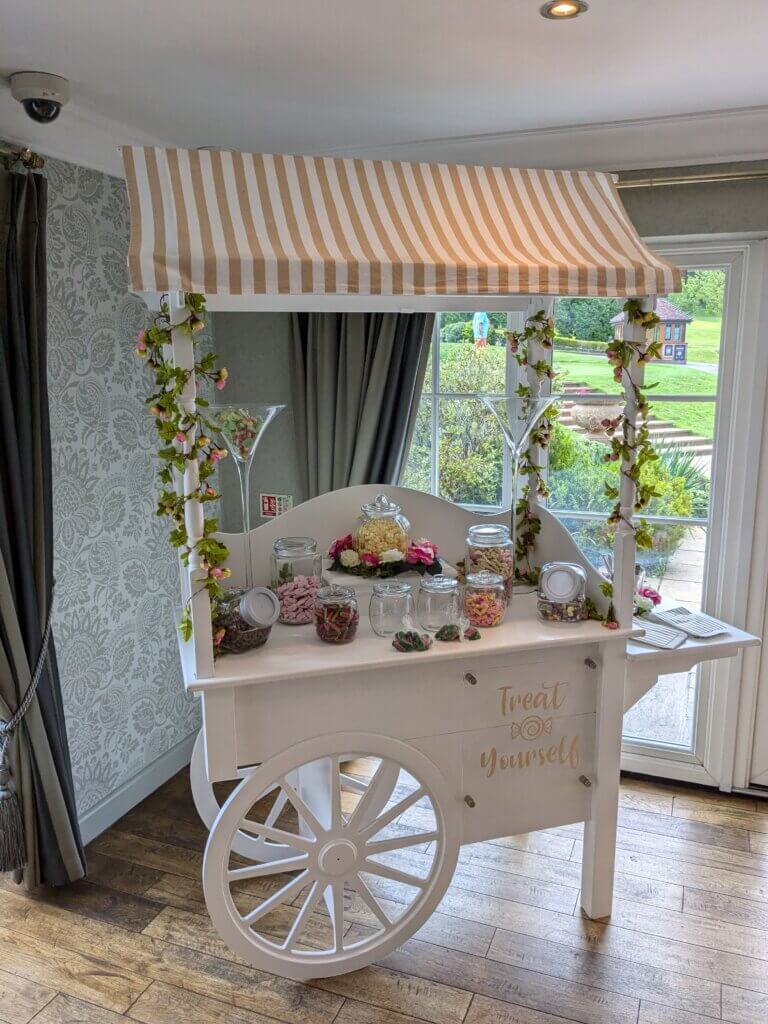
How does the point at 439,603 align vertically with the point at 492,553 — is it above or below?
below

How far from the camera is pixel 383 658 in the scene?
201cm

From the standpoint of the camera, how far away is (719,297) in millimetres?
2832

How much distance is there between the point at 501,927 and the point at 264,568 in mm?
1265

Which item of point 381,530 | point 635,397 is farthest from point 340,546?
point 635,397

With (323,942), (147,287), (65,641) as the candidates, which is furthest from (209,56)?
(323,942)

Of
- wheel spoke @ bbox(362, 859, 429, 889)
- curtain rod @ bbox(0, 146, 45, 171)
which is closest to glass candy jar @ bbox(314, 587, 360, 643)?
wheel spoke @ bbox(362, 859, 429, 889)

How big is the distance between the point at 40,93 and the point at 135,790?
2.31m

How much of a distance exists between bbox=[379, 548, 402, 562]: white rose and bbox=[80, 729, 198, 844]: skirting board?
4.66 feet

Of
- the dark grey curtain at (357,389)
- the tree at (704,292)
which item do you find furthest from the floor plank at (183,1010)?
the tree at (704,292)

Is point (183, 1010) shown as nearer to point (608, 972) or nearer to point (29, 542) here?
point (608, 972)

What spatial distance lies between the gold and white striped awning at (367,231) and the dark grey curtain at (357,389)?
88 centimetres

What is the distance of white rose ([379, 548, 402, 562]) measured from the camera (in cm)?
231

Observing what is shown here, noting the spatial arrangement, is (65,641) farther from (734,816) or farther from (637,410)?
(734,816)

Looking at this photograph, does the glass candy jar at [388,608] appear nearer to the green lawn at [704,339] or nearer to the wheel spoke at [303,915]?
the wheel spoke at [303,915]
